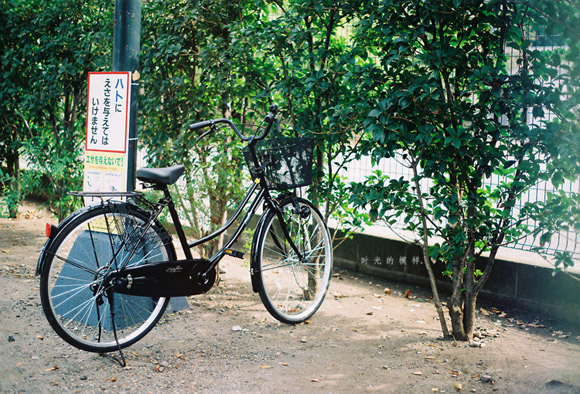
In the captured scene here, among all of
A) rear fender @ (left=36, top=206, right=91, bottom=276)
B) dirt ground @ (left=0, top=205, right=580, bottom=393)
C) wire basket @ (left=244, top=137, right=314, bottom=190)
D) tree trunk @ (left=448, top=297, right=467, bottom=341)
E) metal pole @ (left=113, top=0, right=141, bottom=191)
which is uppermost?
metal pole @ (left=113, top=0, right=141, bottom=191)

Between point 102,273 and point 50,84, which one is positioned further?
point 50,84

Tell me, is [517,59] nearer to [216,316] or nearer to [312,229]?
[312,229]

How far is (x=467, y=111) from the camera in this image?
160 inches

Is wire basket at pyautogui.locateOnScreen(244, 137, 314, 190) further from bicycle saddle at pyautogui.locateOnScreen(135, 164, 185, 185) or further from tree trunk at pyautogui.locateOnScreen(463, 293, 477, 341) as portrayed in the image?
tree trunk at pyautogui.locateOnScreen(463, 293, 477, 341)

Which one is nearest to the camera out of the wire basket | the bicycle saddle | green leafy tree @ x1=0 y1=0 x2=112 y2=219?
the bicycle saddle

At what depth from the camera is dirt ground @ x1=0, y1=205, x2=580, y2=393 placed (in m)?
3.72

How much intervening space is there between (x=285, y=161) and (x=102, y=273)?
4.92 feet

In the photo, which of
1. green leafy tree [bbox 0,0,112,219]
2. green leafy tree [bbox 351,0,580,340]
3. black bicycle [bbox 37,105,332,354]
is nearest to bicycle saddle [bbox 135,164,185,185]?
black bicycle [bbox 37,105,332,354]

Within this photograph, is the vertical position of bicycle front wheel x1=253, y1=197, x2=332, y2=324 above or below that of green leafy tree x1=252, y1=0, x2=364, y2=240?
below

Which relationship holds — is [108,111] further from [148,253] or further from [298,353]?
[298,353]

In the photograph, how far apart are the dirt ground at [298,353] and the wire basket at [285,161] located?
1.18 metres

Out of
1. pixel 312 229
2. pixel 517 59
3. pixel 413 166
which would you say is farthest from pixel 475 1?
pixel 312 229

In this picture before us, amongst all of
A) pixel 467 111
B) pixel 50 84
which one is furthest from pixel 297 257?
pixel 50 84

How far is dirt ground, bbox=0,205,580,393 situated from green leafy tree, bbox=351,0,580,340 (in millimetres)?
686
